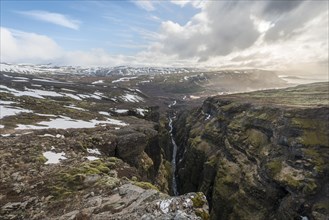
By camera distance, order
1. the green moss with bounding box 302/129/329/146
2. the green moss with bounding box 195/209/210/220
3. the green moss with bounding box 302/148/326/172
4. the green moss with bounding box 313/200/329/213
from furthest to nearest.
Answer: the green moss with bounding box 302/129/329/146 < the green moss with bounding box 302/148/326/172 < the green moss with bounding box 313/200/329/213 < the green moss with bounding box 195/209/210/220

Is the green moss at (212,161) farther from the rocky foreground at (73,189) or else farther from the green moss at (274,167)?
the rocky foreground at (73,189)

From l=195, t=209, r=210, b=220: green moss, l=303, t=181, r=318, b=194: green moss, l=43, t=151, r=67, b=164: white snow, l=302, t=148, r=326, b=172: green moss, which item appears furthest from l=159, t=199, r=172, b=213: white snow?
l=302, t=148, r=326, b=172: green moss

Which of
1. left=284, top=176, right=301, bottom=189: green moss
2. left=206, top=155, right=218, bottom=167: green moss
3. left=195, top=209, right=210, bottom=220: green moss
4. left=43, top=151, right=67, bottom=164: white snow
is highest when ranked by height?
left=195, top=209, right=210, bottom=220: green moss

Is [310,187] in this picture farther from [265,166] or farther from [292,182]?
[265,166]

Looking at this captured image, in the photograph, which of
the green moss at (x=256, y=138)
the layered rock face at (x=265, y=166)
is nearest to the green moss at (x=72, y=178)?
the layered rock face at (x=265, y=166)

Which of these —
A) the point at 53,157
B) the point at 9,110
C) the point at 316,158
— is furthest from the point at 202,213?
the point at 316,158

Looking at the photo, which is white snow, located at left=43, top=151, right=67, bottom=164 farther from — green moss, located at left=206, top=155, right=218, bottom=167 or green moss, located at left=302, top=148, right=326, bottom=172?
green moss, located at left=206, top=155, right=218, bottom=167
